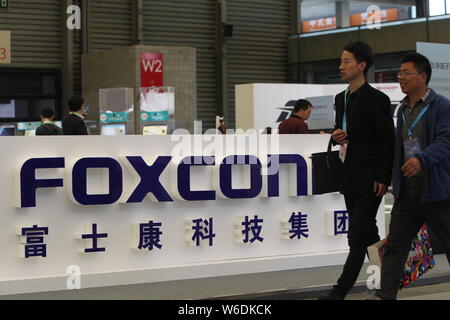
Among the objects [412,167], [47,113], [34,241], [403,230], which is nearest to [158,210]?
[34,241]

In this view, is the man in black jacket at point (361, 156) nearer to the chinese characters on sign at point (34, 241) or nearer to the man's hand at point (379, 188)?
the man's hand at point (379, 188)

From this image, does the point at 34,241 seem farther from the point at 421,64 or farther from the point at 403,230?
the point at 421,64

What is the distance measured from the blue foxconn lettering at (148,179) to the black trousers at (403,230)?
2.14m

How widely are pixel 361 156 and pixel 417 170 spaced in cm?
59

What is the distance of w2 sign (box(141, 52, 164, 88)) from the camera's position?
62.0 feet

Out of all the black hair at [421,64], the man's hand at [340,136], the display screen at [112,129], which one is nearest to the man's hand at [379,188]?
the man's hand at [340,136]

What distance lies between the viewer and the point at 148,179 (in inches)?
257

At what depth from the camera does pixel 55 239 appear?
6.23 m

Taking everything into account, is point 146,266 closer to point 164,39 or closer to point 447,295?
point 447,295

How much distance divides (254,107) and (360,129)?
39.5 feet

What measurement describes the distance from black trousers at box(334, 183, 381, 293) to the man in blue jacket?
206mm

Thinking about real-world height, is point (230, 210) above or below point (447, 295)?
above
